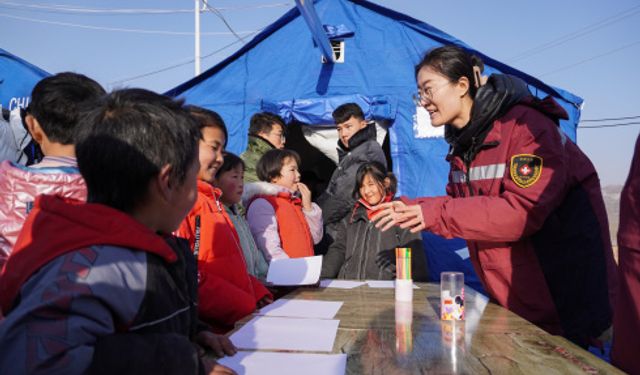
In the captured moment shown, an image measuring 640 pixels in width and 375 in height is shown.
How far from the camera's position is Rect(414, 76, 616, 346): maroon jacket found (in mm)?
1733

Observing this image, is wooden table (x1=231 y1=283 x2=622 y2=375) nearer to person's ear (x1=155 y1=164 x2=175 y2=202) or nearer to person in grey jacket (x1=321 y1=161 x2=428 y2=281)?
person's ear (x1=155 y1=164 x2=175 y2=202)

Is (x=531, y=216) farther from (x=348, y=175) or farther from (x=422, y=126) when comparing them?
(x=422, y=126)

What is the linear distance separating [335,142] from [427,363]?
4.52 meters

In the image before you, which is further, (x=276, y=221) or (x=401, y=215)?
(x=276, y=221)

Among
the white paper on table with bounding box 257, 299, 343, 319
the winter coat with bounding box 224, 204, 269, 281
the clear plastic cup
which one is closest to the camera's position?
the clear plastic cup

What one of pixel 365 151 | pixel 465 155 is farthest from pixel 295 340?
pixel 365 151

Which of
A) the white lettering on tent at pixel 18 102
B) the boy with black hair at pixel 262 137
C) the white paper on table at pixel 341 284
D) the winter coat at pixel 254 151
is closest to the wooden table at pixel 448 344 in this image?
the white paper on table at pixel 341 284

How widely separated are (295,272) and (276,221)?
767 millimetres

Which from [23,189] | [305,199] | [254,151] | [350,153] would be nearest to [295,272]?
[23,189]

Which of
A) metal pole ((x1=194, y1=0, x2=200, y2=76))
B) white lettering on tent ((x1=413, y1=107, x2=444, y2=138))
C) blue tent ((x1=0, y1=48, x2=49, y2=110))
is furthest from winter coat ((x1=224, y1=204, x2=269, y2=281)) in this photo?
metal pole ((x1=194, y1=0, x2=200, y2=76))

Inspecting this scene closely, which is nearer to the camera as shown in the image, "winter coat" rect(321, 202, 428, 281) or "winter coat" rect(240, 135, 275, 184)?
"winter coat" rect(321, 202, 428, 281)

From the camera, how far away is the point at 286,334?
139cm

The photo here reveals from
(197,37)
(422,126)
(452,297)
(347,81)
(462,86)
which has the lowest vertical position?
(452,297)

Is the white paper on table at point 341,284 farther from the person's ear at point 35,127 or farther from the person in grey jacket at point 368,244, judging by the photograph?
the person's ear at point 35,127
